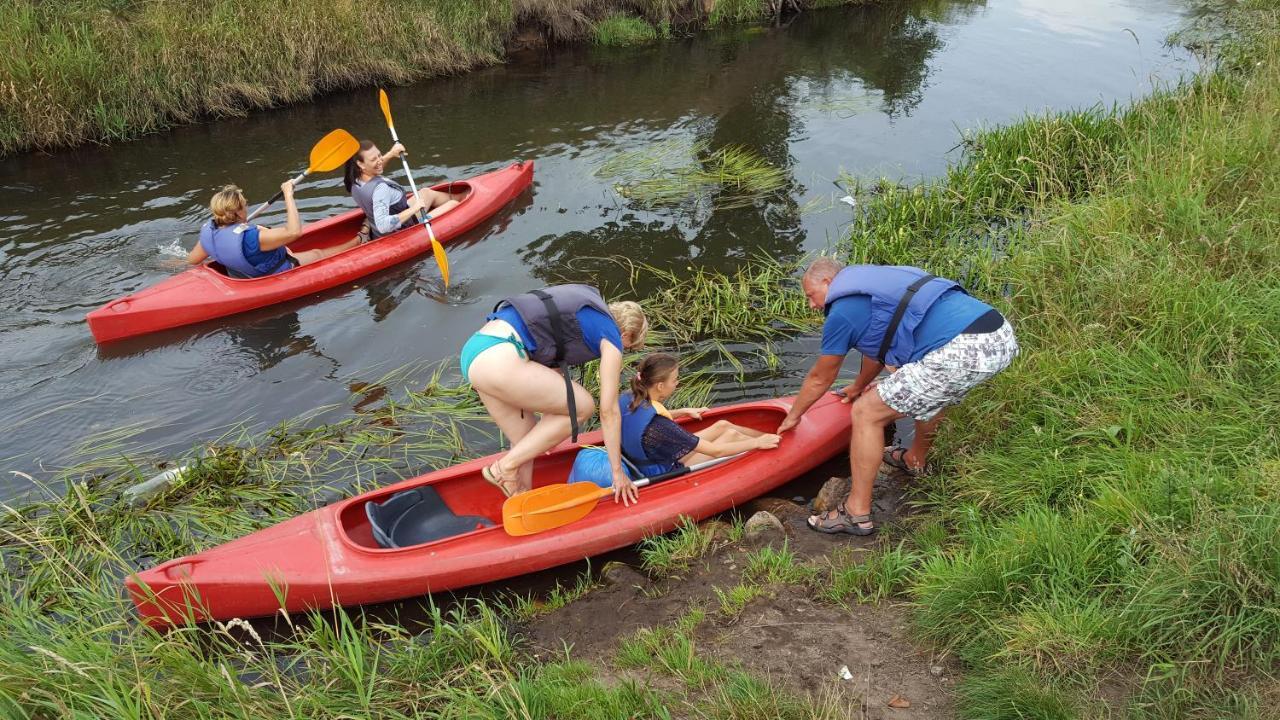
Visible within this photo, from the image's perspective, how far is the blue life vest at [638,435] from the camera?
4609mm

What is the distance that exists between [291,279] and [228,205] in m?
0.83

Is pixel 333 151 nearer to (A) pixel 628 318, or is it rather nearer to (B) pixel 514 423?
(B) pixel 514 423

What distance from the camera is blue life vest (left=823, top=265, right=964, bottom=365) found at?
165 inches

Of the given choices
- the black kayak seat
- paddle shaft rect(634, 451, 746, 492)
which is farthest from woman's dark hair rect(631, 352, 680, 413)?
the black kayak seat

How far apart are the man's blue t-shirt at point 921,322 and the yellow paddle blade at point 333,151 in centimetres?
545

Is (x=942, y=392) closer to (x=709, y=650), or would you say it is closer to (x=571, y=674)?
(x=709, y=650)

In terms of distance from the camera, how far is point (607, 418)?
4320 mm

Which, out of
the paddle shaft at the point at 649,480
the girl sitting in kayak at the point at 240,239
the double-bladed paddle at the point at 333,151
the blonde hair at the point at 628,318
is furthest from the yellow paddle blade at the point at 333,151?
the paddle shaft at the point at 649,480

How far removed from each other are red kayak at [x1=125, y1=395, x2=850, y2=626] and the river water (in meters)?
1.32

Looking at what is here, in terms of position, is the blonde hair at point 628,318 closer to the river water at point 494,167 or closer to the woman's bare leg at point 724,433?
the woman's bare leg at point 724,433

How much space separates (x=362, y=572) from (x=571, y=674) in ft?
4.70

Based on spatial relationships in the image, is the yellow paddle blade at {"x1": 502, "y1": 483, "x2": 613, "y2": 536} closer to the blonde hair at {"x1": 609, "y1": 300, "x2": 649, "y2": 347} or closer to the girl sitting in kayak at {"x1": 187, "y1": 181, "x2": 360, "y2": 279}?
the blonde hair at {"x1": 609, "y1": 300, "x2": 649, "y2": 347}

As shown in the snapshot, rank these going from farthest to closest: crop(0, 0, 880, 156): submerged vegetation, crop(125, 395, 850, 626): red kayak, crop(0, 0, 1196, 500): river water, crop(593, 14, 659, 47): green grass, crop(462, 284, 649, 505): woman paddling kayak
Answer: crop(593, 14, 659, 47): green grass
crop(0, 0, 880, 156): submerged vegetation
crop(0, 0, 1196, 500): river water
crop(462, 284, 649, 505): woman paddling kayak
crop(125, 395, 850, 626): red kayak

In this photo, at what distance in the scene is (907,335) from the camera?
423 centimetres
